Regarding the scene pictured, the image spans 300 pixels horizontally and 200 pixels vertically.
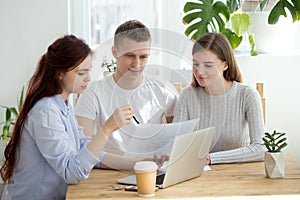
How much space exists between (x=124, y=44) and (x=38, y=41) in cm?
172

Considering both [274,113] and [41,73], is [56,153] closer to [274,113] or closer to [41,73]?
[41,73]

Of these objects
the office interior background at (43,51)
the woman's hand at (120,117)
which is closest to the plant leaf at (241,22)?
the office interior background at (43,51)

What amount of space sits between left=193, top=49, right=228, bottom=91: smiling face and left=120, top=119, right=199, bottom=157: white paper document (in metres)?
0.35

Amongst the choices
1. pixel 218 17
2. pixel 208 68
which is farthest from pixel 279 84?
pixel 208 68

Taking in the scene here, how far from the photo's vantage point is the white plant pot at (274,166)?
2156mm

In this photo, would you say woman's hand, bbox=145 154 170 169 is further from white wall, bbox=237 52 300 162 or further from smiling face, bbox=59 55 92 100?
white wall, bbox=237 52 300 162

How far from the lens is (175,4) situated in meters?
4.09

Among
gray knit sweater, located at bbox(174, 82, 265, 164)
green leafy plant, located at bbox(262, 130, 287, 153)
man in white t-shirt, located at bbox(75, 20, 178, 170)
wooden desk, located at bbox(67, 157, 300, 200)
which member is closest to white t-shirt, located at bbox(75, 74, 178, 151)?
man in white t-shirt, located at bbox(75, 20, 178, 170)

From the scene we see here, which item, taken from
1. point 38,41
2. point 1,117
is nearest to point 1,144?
point 1,117

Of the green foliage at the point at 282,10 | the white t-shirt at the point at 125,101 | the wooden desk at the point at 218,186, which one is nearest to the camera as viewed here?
the wooden desk at the point at 218,186

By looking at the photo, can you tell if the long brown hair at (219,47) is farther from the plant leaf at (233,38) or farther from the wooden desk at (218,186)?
the plant leaf at (233,38)

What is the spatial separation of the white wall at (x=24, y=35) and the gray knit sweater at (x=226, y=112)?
1.41 meters

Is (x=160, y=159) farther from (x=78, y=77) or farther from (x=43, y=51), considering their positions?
(x=43, y=51)

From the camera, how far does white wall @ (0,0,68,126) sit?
382 cm
